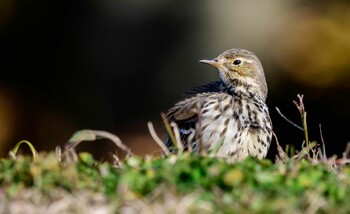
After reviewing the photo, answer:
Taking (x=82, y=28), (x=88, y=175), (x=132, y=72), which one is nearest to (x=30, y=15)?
(x=82, y=28)

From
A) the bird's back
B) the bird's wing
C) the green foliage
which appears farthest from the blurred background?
the green foliage

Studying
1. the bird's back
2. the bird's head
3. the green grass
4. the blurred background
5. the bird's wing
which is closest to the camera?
the green grass

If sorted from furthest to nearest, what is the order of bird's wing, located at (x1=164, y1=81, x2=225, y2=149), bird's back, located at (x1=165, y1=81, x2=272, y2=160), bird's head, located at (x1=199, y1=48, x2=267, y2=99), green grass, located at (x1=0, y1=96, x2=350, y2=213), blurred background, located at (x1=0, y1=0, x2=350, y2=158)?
1. blurred background, located at (x1=0, y1=0, x2=350, y2=158)
2. bird's head, located at (x1=199, y1=48, x2=267, y2=99)
3. bird's wing, located at (x1=164, y1=81, x2=225, y2=149)
4. bird's back, located at (x1=165, y1=81, x2=272, y2=160)
5. green grass, located at (x1=0, y1=96, x2=350, y2=213)

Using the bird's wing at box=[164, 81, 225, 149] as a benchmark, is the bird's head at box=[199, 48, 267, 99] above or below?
above

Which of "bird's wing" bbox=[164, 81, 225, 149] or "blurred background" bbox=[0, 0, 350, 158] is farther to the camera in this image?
"blurred background" bbox=[0, 0, 350, 158]

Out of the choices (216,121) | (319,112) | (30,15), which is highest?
(30,15)

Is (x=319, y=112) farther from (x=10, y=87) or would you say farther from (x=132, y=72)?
(x=10, y=87)

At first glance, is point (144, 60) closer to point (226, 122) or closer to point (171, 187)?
point (226, 122)

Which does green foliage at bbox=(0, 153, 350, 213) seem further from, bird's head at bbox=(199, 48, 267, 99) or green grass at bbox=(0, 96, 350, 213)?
bird's head at bbox=(199, 48, 267, 99)
